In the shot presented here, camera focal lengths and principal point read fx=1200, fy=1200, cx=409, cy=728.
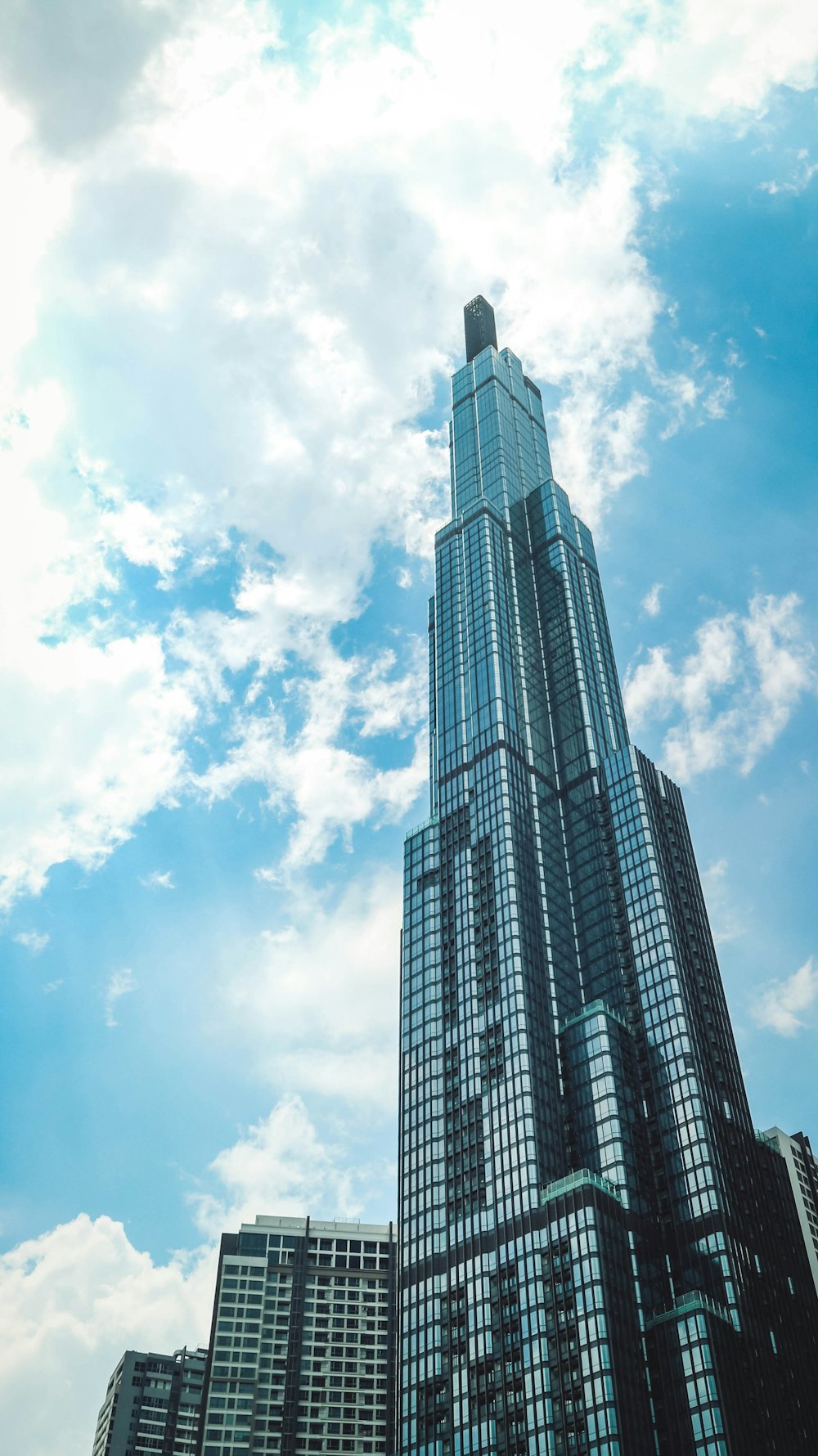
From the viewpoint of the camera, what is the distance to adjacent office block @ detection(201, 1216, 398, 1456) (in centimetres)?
17400

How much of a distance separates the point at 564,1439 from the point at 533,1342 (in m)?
9.56

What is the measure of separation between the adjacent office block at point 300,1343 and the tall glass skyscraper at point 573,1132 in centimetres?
4877

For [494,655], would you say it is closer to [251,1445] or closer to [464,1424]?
[464,1424]

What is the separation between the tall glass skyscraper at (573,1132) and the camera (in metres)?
119

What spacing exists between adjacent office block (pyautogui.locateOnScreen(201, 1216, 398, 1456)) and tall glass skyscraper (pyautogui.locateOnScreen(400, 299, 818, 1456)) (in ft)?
160

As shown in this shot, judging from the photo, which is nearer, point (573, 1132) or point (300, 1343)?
point (573, 1132)

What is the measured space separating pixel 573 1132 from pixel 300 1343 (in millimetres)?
71948

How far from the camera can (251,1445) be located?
17175 centimetres

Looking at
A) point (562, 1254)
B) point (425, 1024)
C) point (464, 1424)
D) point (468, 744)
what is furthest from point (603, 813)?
point (464, 1424)

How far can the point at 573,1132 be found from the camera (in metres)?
142

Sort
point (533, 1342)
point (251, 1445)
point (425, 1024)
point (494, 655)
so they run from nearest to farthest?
point (533, 1342) < point (425, 1024) < point (251, 1445) < point (494, 655)

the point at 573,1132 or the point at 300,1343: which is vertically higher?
the point at 573,1132

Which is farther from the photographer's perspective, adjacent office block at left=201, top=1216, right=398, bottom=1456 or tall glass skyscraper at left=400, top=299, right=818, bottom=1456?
adjacent office block at left=201, top=1216, right=398, bottom=1456

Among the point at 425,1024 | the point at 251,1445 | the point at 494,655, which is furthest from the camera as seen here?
the point at 494,655
